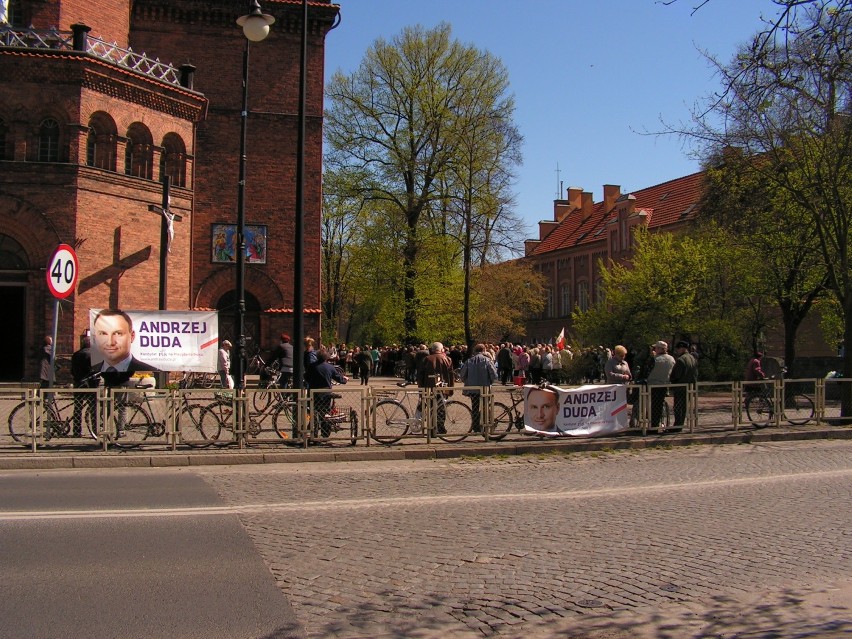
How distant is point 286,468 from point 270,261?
63.2ft

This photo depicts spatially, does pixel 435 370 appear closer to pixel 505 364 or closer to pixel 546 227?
pixel 505 364

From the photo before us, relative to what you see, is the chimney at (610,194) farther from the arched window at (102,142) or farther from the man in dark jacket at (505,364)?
the arched window at (102,142)

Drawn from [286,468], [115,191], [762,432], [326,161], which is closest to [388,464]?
[286,468]

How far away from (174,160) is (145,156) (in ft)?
5.07

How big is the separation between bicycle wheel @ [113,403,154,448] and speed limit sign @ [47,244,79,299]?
2054 mm

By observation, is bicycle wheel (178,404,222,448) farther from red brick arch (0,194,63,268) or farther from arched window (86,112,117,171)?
arched window (86,112,117,171)

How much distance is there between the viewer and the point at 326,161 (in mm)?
42125

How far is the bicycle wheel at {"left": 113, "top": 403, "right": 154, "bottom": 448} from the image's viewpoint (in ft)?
43.1

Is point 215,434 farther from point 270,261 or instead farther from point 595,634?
point 270,261

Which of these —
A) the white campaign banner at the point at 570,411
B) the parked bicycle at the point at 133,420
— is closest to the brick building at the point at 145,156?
the parked bicycle at the point at 133,420

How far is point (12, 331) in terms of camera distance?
2517cm

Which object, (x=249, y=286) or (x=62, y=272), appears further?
(x=249, y=286)

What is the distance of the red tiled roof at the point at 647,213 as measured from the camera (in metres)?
55.4

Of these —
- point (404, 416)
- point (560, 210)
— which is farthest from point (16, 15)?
point (560, 210)
